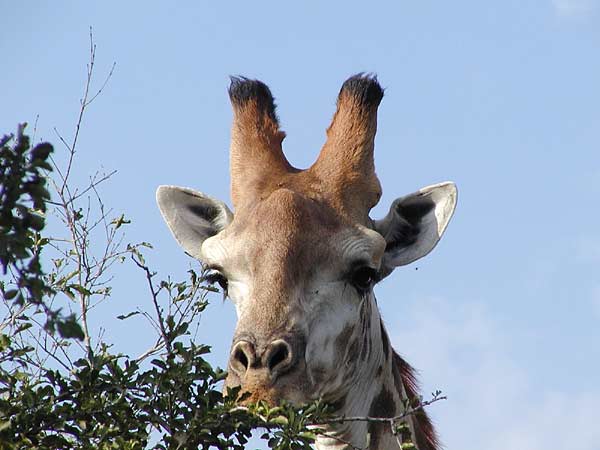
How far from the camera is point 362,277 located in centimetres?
726

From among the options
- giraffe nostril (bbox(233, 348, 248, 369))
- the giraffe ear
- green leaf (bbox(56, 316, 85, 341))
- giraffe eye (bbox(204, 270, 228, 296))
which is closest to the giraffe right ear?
giraffe eye (bbox(204, 270, 228, 296))

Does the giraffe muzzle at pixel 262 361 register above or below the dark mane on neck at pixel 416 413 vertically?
below

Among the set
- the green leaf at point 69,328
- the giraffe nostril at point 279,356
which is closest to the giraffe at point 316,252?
the giraffe nostril at point 279,356

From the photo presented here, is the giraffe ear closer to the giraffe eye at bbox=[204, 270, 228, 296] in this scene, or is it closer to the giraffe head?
the giraffe head

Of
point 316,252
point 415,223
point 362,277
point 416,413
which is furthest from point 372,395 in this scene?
point 415,223

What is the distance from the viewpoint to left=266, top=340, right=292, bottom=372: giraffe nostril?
6340 millimetres

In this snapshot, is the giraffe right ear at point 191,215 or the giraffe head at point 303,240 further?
the giraffe right ear at point 191,215

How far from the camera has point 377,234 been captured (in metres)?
7.40

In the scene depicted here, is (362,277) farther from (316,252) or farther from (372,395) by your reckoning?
(372,395)

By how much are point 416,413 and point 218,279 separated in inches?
57.8

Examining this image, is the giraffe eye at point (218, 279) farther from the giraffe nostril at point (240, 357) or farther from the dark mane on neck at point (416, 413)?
A: the dark mane on neck at point (416, 413)

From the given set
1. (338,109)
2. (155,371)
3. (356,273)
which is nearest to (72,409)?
(155,371)

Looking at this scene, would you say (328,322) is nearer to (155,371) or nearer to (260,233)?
(260,233)

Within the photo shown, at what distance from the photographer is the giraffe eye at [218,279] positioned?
24.0 feet
